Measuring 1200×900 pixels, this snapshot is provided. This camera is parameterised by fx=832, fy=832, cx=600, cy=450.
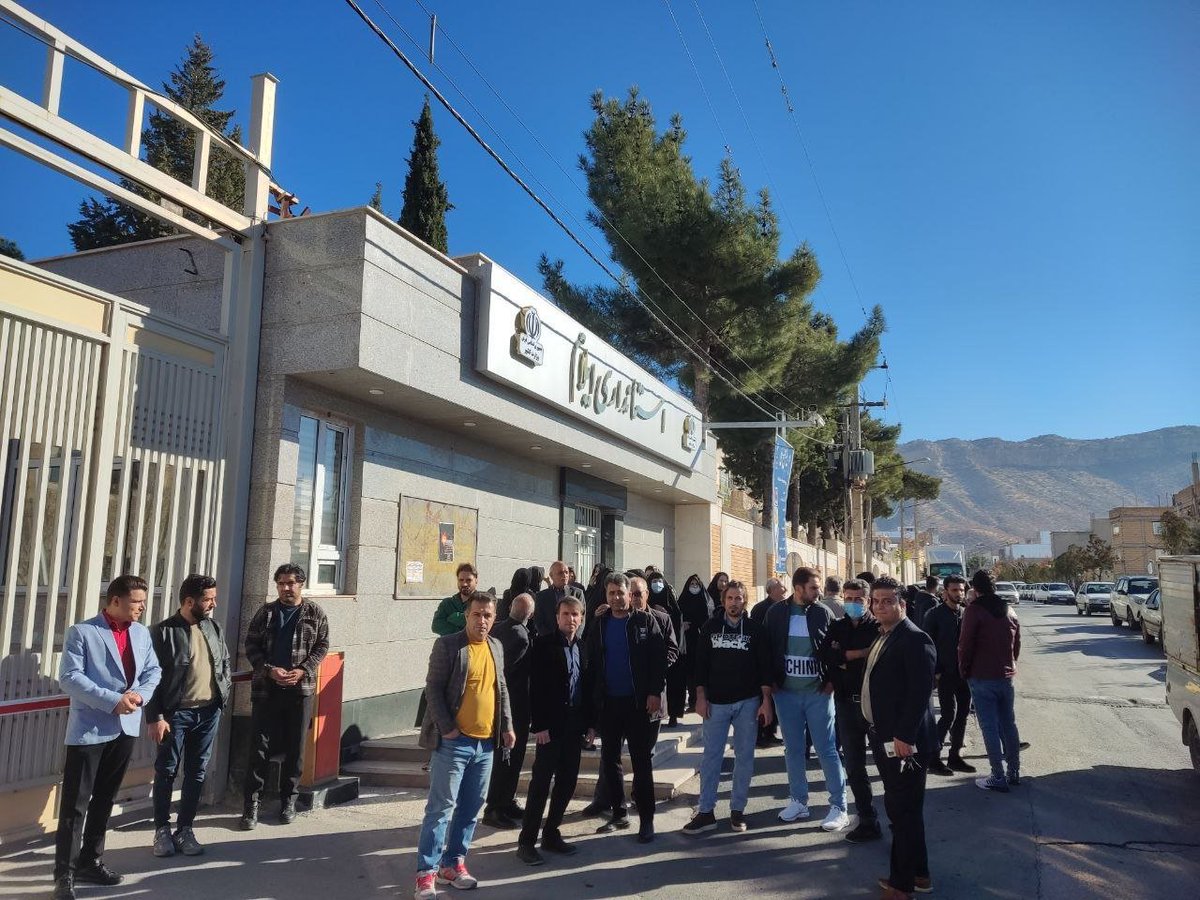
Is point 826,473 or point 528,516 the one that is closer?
point 528,516

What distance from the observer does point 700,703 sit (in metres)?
6.45

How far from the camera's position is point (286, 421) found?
775 centimetres

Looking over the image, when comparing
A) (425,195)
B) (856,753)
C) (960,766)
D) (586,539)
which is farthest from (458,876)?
(425,195)

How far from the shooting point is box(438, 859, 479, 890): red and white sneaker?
506 centimetres

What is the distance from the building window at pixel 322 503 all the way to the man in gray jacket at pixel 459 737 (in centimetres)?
360

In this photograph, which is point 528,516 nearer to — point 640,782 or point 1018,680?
point 640,782

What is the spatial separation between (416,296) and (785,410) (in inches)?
784

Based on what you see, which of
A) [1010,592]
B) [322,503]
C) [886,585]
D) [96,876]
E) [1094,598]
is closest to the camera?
[96,876]

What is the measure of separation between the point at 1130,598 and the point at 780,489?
15.1m

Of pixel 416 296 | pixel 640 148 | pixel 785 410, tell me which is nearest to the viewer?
pixel 416 296

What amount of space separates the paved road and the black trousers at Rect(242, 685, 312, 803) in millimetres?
383

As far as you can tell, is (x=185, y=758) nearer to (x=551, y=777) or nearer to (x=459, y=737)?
(x=459, y=737)

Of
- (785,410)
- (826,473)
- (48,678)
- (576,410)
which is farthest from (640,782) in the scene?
(826,473)

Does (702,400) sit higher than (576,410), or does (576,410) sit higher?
(702,400)
